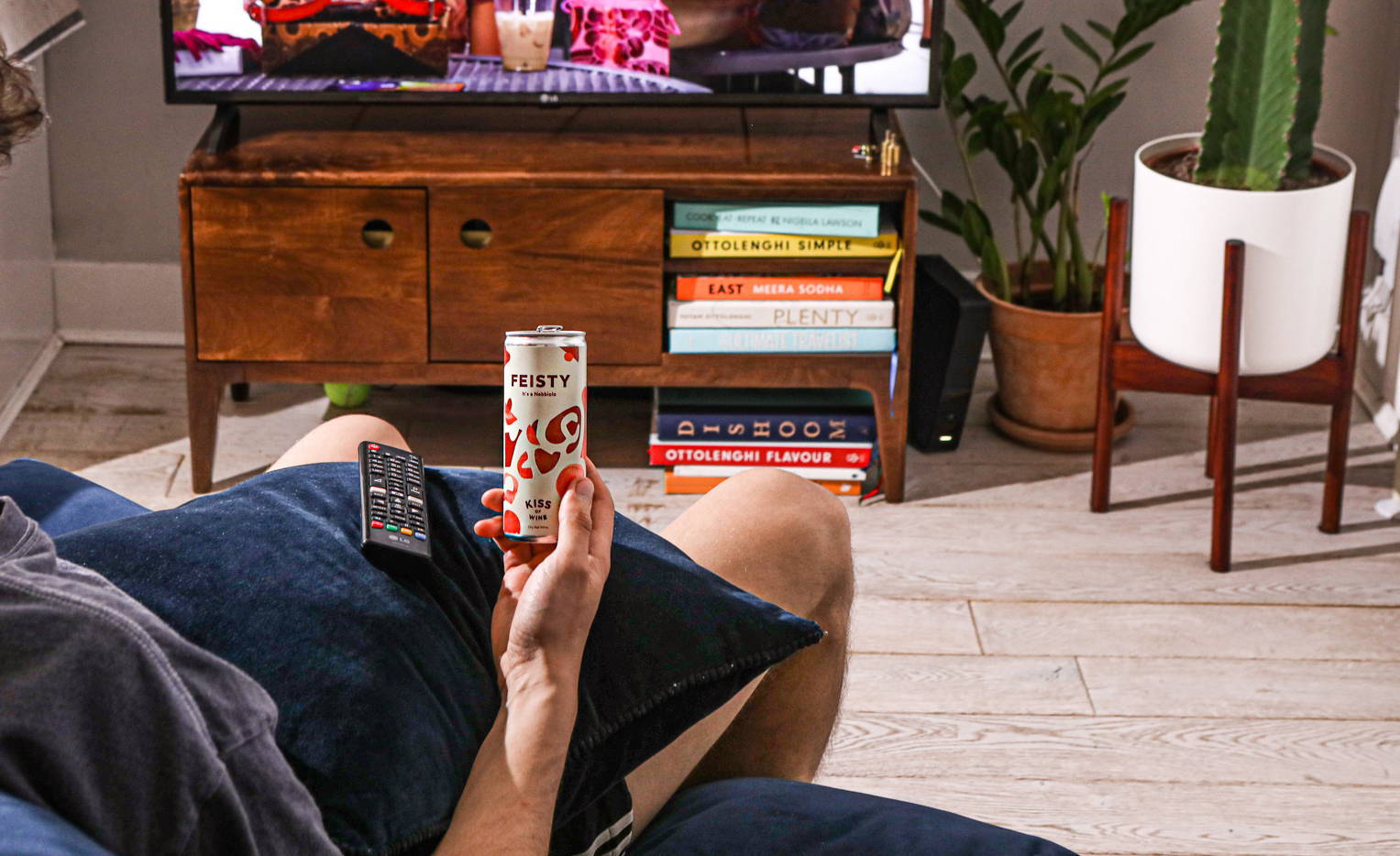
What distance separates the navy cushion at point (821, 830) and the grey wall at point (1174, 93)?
221 cm

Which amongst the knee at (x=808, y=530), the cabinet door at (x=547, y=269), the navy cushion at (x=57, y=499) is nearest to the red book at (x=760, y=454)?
the cabinet door at (x=547, y=269)

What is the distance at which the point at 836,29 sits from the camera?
2.71 metres

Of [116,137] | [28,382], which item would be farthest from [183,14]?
[28,382]

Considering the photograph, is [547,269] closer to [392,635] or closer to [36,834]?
[392,635]

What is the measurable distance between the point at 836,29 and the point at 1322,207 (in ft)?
2.96

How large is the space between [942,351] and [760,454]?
39 centimetres

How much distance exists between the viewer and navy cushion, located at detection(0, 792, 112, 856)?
2.22 ft

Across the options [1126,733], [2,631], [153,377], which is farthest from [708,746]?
[153,377]

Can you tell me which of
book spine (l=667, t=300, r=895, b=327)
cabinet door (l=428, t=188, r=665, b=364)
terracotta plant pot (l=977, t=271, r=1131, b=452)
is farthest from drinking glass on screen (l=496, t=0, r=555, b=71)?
terracotta plant pot (l=977, t=271, r=1131, b=452)

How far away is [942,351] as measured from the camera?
279cm

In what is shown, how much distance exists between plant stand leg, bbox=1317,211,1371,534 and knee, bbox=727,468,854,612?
1.36 meters

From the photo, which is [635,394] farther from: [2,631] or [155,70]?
[2,631]

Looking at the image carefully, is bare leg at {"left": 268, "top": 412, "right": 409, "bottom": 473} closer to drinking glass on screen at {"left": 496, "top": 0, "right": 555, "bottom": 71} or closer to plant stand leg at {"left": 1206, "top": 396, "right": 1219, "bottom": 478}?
drinking glass on screen at {"left": 496, "top": 0, "right": 555, "bottom": 71}

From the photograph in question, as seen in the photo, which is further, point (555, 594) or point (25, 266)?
point (25, 266)
